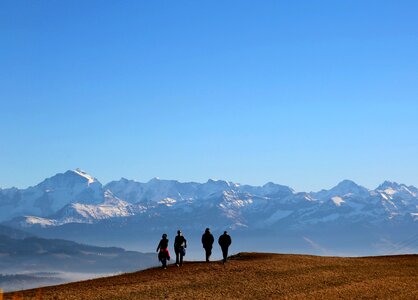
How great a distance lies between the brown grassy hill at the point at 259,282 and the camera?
45.0 meters

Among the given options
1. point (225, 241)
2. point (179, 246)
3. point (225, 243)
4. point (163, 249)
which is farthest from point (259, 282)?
point (225, 241)

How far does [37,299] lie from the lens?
43.4 metres

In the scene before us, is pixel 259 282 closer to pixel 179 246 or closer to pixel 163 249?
pixel 163 249

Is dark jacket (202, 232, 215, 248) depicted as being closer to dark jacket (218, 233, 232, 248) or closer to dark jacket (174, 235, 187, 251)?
dark jacket (218, 233, 232, 248)

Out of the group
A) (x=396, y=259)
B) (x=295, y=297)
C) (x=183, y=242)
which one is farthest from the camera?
(x=396, y=259)

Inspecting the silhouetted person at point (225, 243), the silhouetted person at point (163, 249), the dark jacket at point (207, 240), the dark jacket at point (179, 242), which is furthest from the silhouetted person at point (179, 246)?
the silhouetted person at point (225, 243)

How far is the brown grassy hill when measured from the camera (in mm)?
45031

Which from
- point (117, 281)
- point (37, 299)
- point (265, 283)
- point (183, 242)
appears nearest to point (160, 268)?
point (183, 242)

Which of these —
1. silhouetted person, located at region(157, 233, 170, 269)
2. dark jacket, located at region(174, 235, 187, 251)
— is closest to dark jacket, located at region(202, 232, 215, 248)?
dark jacket, located at region(174, 235, 187, 251)

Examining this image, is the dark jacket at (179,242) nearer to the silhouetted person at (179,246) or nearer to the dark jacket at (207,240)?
the silhouetted person at (179,246)

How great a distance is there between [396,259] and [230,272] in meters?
21.8

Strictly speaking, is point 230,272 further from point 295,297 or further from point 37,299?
point 37,299

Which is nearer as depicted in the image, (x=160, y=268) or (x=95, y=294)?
(x=95, y=294)

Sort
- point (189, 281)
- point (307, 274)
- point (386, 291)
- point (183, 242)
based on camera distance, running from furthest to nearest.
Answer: point (183, 242) < point (307, 274) < point (189, 281) < point (386, 291)
